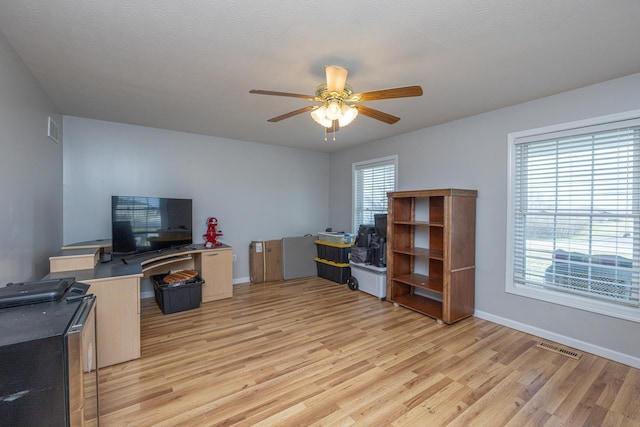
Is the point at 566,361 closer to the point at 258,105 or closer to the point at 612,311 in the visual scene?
the point at 612,311

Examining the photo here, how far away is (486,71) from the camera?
237cm

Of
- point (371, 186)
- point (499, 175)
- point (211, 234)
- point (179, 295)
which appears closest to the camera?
point (499, 175)

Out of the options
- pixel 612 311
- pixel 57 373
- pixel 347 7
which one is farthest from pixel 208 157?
pixel 612 311

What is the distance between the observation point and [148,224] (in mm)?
3553

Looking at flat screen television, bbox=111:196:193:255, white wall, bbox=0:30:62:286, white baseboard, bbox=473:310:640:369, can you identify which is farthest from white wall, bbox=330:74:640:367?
white wall, bbox=0:30:62:286

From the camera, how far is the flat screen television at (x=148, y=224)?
3.28 meters

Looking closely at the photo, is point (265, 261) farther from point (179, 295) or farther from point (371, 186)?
point (371, 186)

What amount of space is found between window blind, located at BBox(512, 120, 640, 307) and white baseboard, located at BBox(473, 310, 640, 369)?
1.48 feet

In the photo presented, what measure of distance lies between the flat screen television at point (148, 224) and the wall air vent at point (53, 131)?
847mm

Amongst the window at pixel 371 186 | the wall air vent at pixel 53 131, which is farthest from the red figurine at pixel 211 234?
the window at pixel 371 186

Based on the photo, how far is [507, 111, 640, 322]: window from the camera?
247 centimetres

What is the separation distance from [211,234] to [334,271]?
2.15m

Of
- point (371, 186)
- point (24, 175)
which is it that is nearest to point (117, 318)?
point (24, 175)

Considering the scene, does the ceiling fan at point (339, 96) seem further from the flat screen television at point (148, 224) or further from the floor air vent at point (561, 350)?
the floor air vent at point (561, 350)
